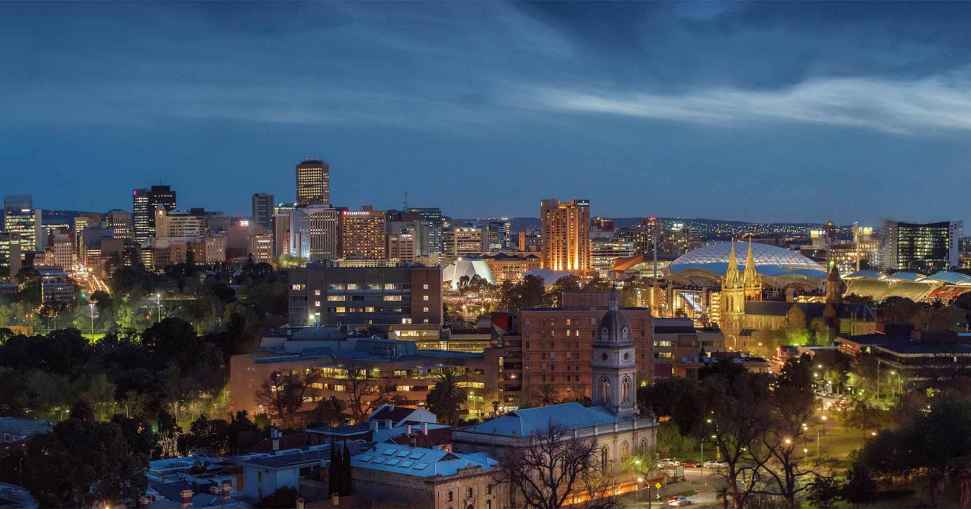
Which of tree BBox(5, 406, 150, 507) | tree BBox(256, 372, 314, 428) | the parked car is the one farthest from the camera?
tree BBox(256, 372, 314, 428)

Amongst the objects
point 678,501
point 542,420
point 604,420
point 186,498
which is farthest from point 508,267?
point 186,498

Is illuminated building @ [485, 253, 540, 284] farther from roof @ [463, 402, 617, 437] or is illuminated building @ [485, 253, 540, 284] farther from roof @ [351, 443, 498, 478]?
roof @ [351, 443, 498, 478]

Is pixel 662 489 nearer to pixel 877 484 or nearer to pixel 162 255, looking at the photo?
pixel 877 484

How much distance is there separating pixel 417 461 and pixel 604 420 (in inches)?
435

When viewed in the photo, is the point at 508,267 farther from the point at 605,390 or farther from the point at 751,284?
the point at 605,390

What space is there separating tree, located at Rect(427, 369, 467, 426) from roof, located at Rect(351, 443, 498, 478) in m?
14.6

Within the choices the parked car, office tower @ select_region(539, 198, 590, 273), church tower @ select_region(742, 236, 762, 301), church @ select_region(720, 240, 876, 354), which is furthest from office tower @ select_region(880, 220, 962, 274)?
the parked car

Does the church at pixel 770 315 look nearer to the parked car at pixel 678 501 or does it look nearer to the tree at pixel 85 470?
the parked car at pixel 678 501

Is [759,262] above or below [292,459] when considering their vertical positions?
above

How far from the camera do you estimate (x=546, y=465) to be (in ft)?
134

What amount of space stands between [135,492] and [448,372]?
26.3 metres

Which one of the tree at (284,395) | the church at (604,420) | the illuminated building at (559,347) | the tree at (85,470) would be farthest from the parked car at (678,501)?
the illuminated building at (559,347)

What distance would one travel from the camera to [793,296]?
11681cm

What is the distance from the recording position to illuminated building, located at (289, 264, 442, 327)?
305 ft
